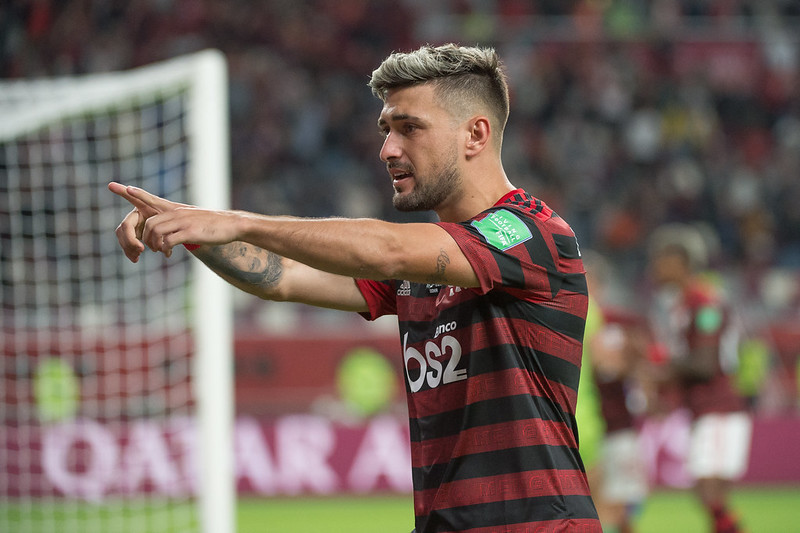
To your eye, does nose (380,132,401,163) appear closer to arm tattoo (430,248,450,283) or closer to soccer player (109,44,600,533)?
soccer player (109,44,600,533)

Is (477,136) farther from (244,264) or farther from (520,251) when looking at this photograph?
(244,264)

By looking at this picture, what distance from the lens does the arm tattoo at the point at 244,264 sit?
3088mm

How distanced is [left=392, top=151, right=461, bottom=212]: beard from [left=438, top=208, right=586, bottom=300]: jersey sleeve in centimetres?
18

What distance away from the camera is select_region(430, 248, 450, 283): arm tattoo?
8.34 feet

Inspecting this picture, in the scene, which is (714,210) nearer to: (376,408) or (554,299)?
(376,408)

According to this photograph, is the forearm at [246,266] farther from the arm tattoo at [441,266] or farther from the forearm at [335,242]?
the arm tattoo at [441,266]

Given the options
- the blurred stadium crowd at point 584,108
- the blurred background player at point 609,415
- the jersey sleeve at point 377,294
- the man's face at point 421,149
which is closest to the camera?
the man's face at point 421,149

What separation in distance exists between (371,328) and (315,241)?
905 centimetres

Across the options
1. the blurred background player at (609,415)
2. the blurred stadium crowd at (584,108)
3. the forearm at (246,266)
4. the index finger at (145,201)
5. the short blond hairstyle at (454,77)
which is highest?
the blurred stadium crowd at (584,108)

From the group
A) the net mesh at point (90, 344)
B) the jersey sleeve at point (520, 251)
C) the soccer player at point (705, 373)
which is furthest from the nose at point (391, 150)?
the net mesh at point (90, 344)

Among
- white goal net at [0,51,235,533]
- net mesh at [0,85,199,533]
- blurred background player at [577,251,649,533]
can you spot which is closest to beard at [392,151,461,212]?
blurred background player at [577,251,649,533]

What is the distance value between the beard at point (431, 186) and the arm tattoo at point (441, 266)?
0.33m

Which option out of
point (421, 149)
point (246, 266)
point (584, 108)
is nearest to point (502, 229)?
point (421, 149)

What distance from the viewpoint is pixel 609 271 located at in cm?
1357
